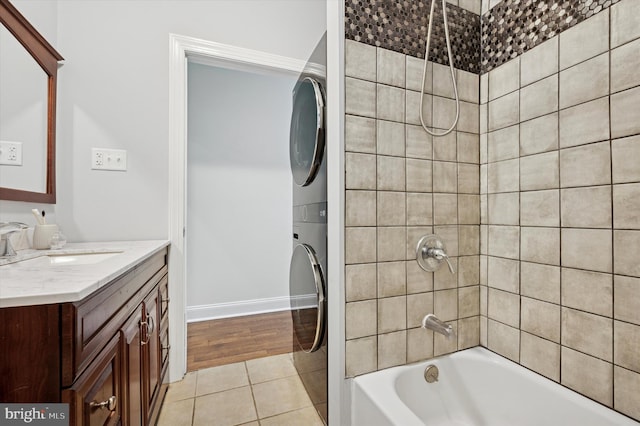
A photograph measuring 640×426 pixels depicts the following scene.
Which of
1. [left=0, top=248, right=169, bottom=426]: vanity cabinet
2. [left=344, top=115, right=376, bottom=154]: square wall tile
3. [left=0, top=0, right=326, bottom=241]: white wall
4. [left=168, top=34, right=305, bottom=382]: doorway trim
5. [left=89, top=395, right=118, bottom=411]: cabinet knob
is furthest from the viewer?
[left=168, top=34, right=305, bottom=382]: doorway trim

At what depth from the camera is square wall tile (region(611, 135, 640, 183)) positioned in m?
0.87

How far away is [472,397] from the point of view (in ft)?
3.94

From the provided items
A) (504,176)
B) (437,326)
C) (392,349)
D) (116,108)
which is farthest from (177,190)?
(504,176)

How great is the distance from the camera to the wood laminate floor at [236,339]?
2.01m

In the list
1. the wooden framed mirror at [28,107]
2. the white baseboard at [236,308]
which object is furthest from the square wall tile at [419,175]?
the white baseboard at [236,308]

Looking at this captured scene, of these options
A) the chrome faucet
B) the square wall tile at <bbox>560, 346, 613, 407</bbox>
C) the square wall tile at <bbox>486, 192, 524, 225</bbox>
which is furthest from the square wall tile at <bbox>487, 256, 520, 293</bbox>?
the chrome faucet

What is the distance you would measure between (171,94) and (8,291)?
1.50 metres

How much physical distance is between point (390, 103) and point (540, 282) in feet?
3.07

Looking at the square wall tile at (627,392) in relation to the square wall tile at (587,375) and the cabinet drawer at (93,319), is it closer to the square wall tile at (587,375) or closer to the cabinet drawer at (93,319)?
the square wall tile at (587,375)

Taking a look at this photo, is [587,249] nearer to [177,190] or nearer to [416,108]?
[416,108]

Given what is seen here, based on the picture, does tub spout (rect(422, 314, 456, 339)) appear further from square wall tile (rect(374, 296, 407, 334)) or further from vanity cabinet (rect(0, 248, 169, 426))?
vanity cabinet (rect(0, 248, 169, 426))

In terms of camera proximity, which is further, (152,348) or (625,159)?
(152,348)

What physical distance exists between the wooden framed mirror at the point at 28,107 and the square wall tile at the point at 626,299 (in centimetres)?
229

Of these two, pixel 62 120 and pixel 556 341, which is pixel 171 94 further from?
pixel 556 341
